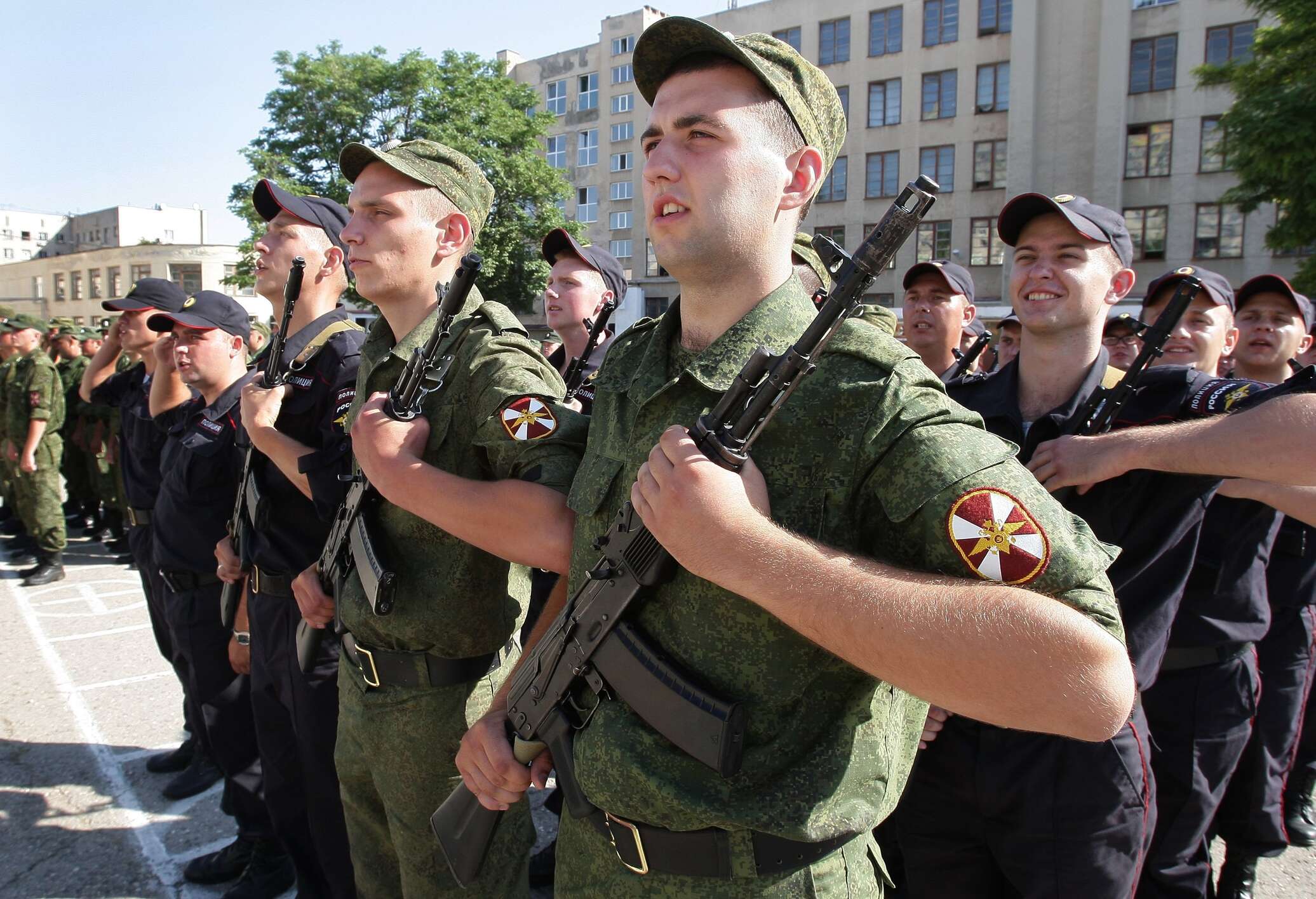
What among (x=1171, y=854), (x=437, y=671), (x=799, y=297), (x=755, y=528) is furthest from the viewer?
(x=1171, y=854)

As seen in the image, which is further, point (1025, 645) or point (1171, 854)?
point (1171, 854)

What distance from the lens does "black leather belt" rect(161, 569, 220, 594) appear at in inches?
159

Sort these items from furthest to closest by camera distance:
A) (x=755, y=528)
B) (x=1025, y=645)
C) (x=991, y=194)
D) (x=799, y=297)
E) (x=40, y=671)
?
1. (x=991, y=194)
2. (x=40, y=671)
3. (x=799, y=297)
4. (x=755, y=528)
5. (x=1025, y=645)

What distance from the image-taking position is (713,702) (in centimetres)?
141

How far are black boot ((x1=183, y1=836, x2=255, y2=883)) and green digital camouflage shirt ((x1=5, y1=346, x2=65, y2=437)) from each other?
20.8ft

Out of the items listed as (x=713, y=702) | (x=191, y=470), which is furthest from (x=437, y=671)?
Result: (x=191, y=470)

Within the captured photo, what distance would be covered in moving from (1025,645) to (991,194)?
34.4 m

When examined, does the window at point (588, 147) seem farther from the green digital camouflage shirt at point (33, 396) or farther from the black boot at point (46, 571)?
the black boot at point (46, 571)

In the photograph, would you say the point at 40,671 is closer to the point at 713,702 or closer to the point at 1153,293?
the point at 713,702

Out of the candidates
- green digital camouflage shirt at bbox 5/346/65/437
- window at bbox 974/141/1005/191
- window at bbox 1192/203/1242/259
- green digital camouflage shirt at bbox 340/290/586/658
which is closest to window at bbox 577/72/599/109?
window at bbox 974/141/1005/191

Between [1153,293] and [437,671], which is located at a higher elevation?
[1153,293]

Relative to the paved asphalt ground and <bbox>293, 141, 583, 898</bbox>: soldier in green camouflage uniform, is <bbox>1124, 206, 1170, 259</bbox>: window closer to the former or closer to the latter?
the paved asphalt ground

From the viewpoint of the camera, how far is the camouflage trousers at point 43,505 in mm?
8172

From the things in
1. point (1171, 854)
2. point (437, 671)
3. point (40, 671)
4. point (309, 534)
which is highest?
point (309, 534)
